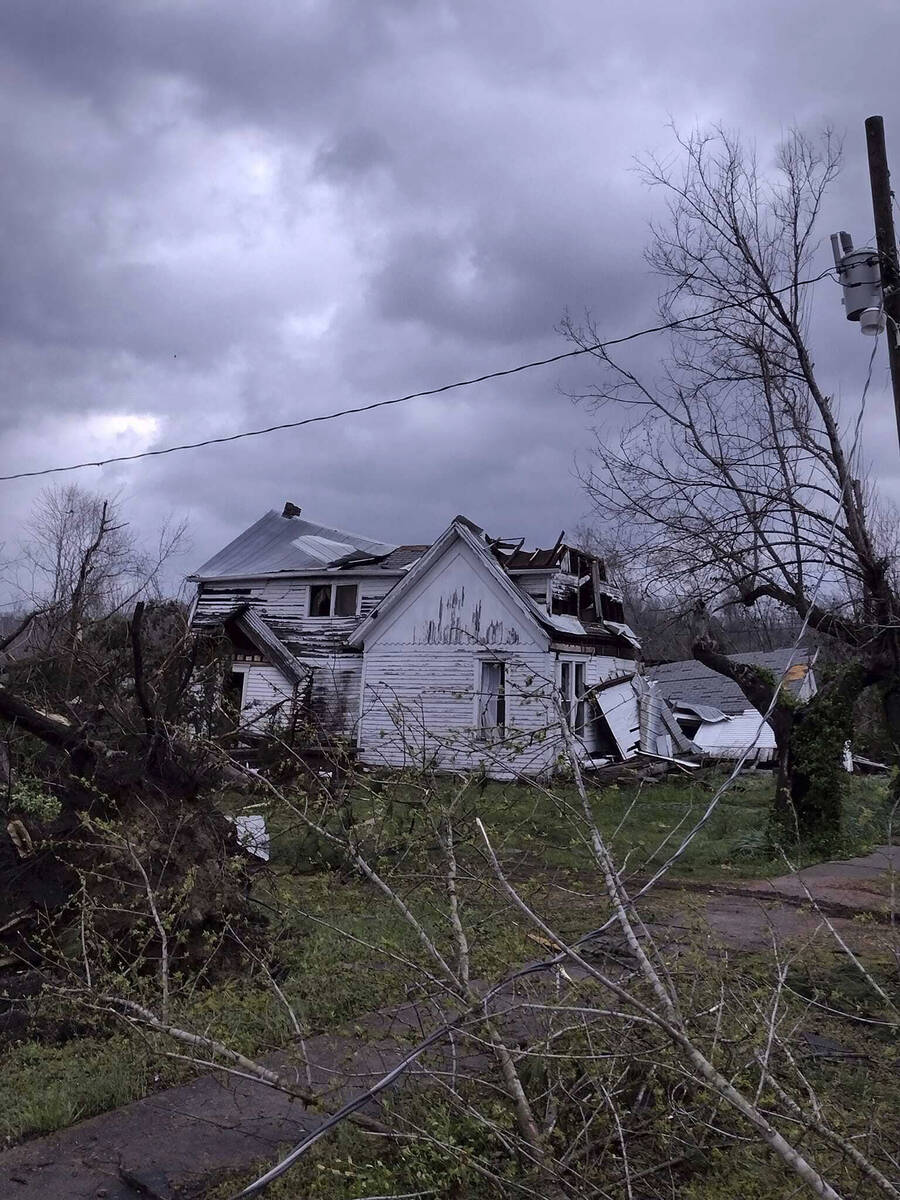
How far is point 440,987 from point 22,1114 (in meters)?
1.82

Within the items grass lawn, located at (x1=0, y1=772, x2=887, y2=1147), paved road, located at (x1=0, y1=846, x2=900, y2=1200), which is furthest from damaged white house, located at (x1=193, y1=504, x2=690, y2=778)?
paved road, located at (x1=0, y1=846, x2=900, y2=1200)

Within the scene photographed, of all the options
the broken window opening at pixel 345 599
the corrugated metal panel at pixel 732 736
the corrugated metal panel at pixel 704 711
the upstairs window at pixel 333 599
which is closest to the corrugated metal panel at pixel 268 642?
the upstairs window at pixel 333 599

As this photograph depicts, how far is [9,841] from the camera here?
6340mm

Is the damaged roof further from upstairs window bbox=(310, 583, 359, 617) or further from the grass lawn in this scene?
the grass lawn

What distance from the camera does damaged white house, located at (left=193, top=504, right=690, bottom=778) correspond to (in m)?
19.5

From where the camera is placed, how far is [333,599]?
76.6 ft

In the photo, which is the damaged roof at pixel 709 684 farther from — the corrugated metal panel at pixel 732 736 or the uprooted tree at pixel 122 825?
the uprooted tree at pixel 122 825

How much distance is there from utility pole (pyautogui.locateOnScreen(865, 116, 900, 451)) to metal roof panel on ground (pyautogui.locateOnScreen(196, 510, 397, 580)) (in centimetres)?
1648

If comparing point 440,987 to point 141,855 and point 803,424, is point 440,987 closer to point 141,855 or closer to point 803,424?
point 141,855

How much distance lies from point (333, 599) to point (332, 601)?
0.06 metres

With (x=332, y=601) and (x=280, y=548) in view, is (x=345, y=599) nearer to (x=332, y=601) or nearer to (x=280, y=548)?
(x=332, y=601)

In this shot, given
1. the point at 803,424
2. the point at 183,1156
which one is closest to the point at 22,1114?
the point at 183,1156

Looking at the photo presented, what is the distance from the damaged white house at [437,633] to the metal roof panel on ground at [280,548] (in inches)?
4.9

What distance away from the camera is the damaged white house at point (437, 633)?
64.0ft
